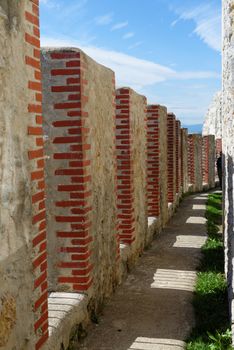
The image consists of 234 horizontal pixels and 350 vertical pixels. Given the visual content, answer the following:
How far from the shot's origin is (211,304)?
537 cm

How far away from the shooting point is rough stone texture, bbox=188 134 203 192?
1984cm

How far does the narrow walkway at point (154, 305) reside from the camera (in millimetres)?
4438

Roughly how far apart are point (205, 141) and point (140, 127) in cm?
1518

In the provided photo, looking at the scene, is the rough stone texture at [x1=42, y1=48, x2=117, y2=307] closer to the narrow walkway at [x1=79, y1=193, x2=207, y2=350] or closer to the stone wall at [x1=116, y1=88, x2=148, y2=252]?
the narrow walkway at [x1=79, y1=193, x2=207, y2=350]

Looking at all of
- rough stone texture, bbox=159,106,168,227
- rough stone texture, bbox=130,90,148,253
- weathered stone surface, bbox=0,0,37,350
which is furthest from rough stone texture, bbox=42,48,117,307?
rough stone texture, bbox=159,106,168,227

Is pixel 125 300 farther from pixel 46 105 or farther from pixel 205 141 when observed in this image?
pixel 205 141

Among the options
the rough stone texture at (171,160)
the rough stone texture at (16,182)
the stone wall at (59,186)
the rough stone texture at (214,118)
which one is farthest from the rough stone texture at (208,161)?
the rough stone texture at (16,182)

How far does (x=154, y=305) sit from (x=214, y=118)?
27.1 meters

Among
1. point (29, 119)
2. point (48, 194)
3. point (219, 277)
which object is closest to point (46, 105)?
point (48, 194)

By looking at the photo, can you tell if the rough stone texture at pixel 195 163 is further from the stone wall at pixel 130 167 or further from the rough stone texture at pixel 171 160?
the stone wall at pixel 130 167

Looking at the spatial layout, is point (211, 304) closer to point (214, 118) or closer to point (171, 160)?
point (171, 160)

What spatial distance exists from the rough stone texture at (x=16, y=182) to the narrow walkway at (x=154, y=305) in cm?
150

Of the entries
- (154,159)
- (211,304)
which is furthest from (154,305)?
(154,159)

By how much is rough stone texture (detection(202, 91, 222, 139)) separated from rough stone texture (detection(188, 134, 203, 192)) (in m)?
8.35
